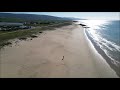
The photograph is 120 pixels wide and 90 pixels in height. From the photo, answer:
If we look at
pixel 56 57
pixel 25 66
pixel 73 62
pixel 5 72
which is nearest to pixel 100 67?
pixel 73 62
